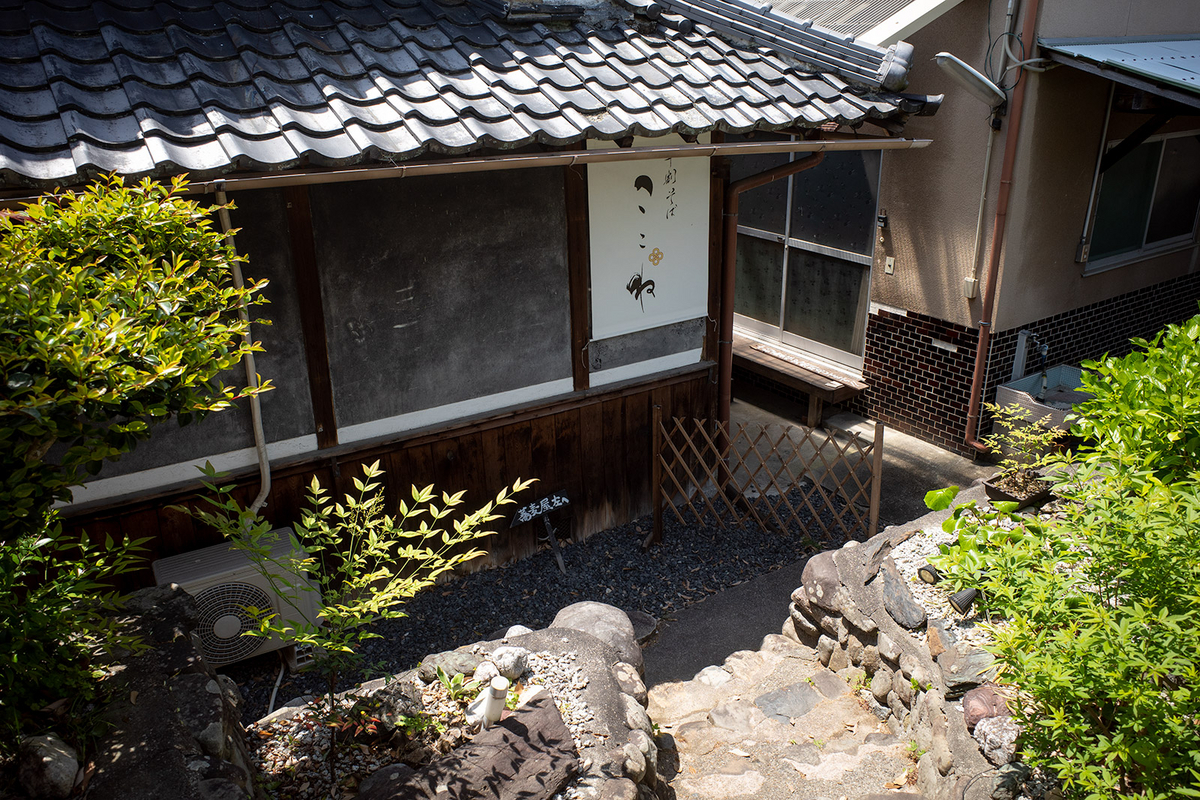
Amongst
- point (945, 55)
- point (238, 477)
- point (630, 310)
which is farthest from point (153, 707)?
point (945, 55)

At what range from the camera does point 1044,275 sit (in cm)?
827

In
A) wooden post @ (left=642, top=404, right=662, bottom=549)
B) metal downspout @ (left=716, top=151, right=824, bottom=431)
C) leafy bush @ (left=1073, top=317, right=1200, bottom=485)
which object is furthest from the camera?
wooden post @ (left=642, top=404, right=662, bottom=549)

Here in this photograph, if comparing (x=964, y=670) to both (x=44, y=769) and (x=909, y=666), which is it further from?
(x=44, y=769)

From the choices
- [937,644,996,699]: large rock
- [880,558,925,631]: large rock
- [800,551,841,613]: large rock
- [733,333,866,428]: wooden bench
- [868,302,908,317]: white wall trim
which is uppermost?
[868,302,908,317]: white wall trim

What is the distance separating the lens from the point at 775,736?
4680 mm

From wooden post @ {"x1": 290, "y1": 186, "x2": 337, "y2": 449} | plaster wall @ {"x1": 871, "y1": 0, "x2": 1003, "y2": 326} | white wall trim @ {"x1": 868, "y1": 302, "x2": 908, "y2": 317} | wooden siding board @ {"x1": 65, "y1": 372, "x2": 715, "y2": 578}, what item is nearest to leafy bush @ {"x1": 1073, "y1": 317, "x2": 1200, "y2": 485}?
wooden siding board @ {"x1": 65, "y1": 372, "x2": 715, "y2": 578}

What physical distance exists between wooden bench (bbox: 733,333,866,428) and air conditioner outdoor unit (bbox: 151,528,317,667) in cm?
600

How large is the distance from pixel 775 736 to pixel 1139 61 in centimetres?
655

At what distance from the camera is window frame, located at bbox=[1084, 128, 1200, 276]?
8.38 m

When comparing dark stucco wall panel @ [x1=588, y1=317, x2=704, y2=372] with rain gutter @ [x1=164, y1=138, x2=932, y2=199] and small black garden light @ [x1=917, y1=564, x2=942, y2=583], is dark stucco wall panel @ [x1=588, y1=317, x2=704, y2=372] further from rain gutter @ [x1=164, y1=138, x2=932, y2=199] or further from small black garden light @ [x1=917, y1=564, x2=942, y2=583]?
A: small black garden light @ [x1=917, y1=564, x2=942, y2=583]

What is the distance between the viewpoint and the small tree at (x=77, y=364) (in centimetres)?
244

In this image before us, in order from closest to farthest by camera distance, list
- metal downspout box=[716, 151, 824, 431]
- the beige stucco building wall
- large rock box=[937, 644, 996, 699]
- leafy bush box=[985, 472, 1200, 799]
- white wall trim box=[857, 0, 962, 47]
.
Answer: leafy bush box=[985, 472, 1200, 799], large rock box=[937, 644, 996, 699], metal downspout box=[716, 151, 824, 431], white wall trim box=[857, 0, 962, 47], the beige stucco building wall

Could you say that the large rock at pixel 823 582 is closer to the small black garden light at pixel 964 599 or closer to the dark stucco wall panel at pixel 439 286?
the small black garden light at pixel 964 599

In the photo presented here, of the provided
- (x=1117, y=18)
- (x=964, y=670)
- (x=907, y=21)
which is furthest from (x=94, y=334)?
(x=1117, y=18)
